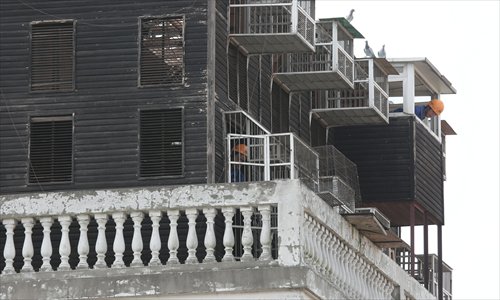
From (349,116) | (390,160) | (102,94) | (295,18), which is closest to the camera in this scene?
(102,94)

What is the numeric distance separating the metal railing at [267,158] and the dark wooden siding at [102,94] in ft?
2.67

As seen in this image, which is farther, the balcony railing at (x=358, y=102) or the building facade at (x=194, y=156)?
the balcony railing at (x=358, y=102)

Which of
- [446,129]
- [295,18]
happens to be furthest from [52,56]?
[446,129]

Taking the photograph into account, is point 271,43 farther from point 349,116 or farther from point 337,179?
point 349,116

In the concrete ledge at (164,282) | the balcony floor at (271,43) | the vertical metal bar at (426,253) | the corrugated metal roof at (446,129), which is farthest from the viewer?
the corrugated metal roof at (446,129)

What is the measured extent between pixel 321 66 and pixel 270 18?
2.61 meters

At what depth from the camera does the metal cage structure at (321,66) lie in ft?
144

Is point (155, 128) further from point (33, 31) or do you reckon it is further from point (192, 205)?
point (192, 205)

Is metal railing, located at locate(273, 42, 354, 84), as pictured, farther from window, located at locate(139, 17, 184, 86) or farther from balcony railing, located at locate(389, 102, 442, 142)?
window, located at locate(139, 17, 184, 86)

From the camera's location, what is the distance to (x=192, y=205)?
33.8 m

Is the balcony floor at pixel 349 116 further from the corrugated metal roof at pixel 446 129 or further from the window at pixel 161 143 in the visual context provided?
the window at pixel 161 143

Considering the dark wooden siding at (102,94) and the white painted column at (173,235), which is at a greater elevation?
the dark wooden siding at (102,94)

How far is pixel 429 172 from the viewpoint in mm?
48438

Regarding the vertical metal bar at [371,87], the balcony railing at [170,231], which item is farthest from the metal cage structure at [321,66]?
the balcony railing at [170,231]
